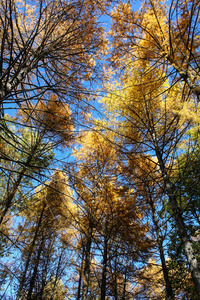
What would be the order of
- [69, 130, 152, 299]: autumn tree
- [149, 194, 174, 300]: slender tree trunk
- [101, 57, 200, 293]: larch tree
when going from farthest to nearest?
1. [149, 194, 174, 300]: slender tree trunk
2. [69, 130, 152, 299]: autumn tree
3. [101, 57, 200, 293]: larch tree

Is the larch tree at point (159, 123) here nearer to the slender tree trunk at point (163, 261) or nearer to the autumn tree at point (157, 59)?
the autumn tree at point (157, 59)

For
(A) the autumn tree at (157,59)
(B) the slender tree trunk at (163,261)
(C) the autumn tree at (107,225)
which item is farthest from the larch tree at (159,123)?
(B) the slender tree trunk at (163,261)

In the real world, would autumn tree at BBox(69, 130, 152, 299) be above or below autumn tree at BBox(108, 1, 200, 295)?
below

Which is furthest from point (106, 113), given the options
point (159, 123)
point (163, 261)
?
point (163, 261)

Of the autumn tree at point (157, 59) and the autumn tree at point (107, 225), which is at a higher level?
the autumn tree at point (157, 59)

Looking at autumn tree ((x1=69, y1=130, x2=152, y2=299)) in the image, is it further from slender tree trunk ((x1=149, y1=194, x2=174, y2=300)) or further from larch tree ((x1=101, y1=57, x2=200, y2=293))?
larch tree ((x1=101, y1=57, x2=200, y2=293))

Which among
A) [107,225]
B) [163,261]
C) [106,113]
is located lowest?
[163,261]

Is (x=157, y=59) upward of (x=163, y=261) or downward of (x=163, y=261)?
upward

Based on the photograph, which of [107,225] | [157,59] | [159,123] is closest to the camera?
[157,59]

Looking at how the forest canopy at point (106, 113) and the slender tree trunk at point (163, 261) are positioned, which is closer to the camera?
the forest canopy at point (106, 113)

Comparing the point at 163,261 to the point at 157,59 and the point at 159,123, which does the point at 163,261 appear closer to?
the point at 159,123

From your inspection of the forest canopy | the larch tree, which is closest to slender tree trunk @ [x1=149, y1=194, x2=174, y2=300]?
the forest canopy

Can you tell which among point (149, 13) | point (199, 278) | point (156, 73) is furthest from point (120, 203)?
point (149, 13)

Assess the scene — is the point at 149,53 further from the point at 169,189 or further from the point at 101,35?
the point at 169,189
